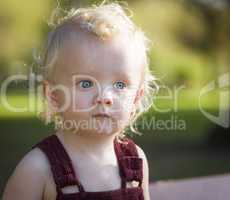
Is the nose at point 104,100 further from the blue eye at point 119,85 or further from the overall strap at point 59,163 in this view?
the overall strap at point 59,163

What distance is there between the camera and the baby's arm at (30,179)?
2.17 meters

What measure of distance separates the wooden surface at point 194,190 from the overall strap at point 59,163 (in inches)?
54.7

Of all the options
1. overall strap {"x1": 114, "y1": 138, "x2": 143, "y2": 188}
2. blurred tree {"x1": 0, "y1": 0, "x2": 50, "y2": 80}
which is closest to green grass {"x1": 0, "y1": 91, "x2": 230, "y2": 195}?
blurred tree {"x1": 0, "y1": 0, "x2": 50, "y2": 80}

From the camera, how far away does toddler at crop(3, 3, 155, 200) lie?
2154 mm

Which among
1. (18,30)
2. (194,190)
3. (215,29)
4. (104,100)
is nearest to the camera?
(104,100)

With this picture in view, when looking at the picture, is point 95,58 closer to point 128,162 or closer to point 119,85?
point 119,85

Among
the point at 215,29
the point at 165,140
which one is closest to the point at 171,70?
the point at 215,29

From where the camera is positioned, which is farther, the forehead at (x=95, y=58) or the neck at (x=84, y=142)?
the neck at (x=84, y=142)

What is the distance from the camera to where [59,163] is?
7.20ft

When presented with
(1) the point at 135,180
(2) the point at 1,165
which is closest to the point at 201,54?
(2) the point at 1,165

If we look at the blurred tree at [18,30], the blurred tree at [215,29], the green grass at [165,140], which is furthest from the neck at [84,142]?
the blurred tree at [18,30]

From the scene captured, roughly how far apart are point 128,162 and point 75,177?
0.27 meters

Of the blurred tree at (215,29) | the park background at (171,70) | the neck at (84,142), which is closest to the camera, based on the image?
the neck at (84,142)

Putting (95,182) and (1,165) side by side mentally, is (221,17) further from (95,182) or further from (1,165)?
(95,182)
